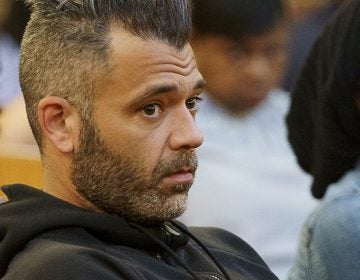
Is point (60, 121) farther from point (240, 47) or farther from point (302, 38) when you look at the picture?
point (302, 38)

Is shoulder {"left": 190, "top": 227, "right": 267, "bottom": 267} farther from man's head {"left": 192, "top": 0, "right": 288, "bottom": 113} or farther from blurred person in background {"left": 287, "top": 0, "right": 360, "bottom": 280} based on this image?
man's head {"left": 192, "top": 0, "right": 288, "bottom": 113}

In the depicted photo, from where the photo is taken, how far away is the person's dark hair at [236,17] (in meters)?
3.68

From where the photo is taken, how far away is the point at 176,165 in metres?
1.97

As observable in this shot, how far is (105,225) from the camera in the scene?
1944 mm

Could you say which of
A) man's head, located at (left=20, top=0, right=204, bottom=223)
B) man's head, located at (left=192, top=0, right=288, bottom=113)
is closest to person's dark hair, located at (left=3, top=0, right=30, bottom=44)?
man's head, located at (left=192, top=0, right=288, bottom=113)

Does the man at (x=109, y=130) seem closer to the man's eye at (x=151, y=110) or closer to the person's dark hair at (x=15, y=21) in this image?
the man's eye at (x=151, y=110)

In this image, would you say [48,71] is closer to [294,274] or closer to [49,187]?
[49,187]

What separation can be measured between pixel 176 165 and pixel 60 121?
238mm

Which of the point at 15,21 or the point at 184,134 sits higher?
the point at 184,134

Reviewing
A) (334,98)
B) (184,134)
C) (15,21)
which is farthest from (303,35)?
(184,134)

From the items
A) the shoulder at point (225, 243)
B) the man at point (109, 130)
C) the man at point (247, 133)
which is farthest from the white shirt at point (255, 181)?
the man at point (109, 130)

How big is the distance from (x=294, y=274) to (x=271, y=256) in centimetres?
140

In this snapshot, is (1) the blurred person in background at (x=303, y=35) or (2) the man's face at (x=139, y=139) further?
(1) the blurred person in background at (x=303, y=35)

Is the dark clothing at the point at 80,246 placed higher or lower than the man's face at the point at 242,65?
higher
